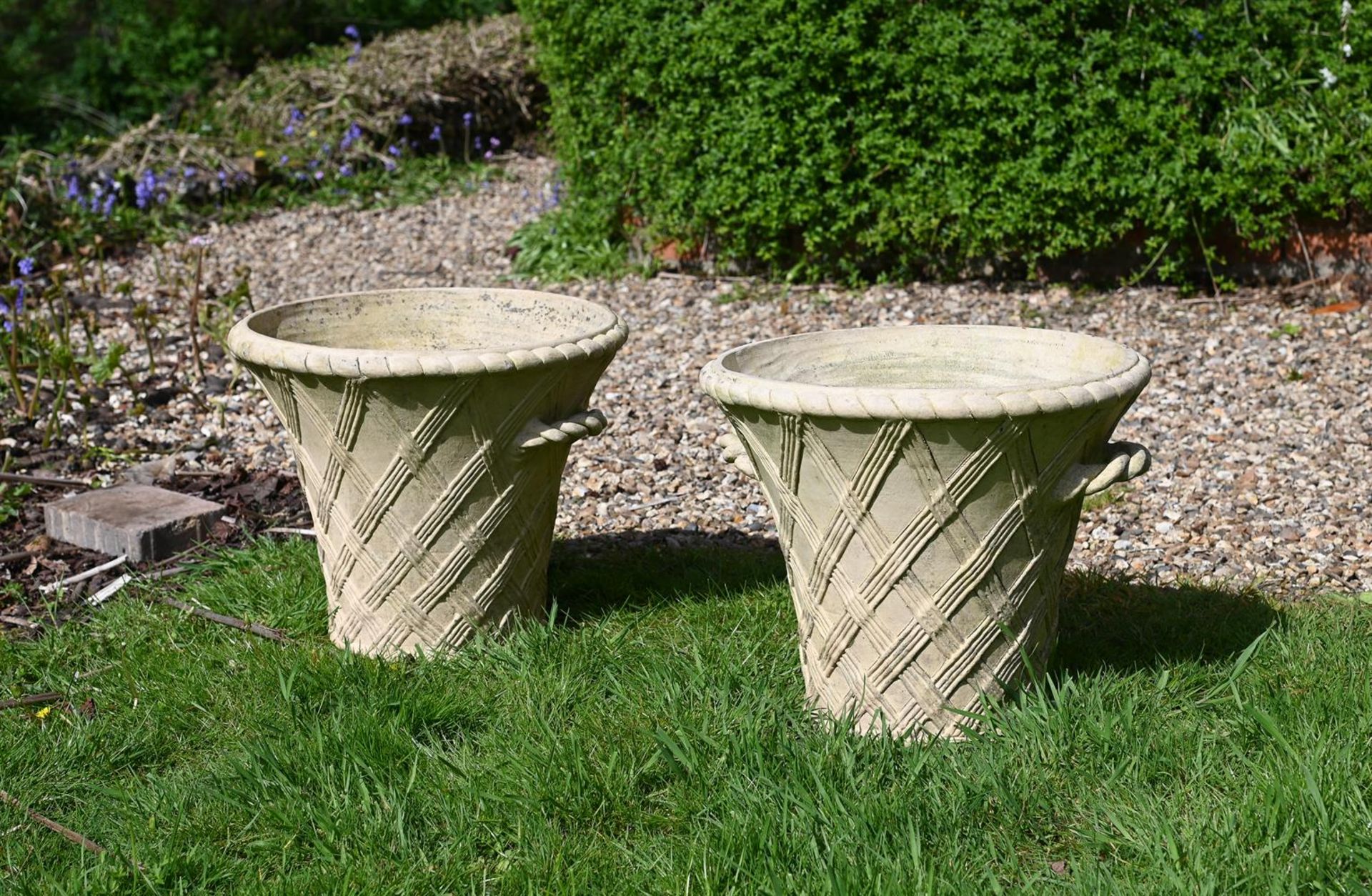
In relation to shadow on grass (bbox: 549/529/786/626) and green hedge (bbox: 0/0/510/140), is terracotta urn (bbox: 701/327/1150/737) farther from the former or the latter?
green hedge (bbox: 0/0/510/140)

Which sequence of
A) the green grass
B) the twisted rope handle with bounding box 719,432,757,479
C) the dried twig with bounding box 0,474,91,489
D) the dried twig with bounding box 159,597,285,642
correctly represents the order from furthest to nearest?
1. the dried twig with bounding box 0,474,91,489
2. the dried twig with bounding box 159,597,285,642
3. the twisted rope handle with bounding box 719,432,757,479
4. the green grass

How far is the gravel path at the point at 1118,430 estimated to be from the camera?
375 centimetres

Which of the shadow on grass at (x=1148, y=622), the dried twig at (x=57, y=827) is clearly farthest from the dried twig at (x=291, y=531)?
the shadow on grass at (x=1148, y=622)

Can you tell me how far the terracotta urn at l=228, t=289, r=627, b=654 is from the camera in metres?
2.87

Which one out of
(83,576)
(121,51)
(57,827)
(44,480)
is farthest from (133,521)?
(121,51)

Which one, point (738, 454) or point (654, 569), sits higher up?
point (738, 454)

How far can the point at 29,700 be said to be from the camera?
9.92 ft

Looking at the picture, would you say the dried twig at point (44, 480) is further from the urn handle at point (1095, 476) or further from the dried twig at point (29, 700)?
the urn handle at point (1095, 476)

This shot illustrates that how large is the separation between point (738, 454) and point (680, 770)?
2.24ft

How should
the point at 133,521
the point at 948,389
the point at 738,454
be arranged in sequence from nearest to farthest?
the point at 948,389 → the point at 738,454 → the point at 133,521

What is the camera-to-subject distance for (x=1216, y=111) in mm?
5488

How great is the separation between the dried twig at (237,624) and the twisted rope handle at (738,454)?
1274mm

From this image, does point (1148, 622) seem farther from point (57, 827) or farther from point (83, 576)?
point (83, 576)

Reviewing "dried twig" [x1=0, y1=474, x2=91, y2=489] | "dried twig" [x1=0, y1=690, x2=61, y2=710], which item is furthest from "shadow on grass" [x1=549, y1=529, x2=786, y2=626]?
"dried twig" [x1=0, y1=474, x2=91, y2=489]
